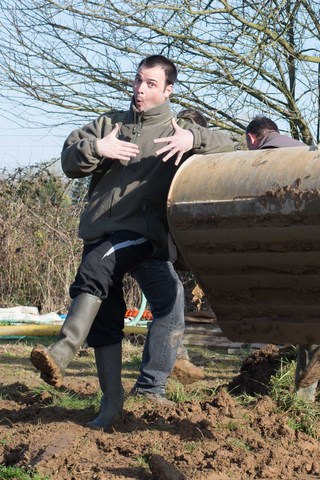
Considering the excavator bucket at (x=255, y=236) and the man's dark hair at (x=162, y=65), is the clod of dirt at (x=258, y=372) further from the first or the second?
the man's dark hair at (x=162, y=65)

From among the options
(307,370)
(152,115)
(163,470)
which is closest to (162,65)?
(152,115)

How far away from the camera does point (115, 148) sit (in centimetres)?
466

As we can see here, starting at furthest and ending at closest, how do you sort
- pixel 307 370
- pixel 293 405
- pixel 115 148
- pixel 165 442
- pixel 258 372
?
pixel 258 372, pixel 307 370, pixel 293 405, pixel 115 148, pixel 165 442

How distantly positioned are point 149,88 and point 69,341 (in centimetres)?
144

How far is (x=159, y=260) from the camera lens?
16.6ft

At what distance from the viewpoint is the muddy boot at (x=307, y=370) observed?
16.9 ft

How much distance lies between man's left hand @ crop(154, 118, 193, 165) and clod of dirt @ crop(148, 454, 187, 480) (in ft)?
4.99

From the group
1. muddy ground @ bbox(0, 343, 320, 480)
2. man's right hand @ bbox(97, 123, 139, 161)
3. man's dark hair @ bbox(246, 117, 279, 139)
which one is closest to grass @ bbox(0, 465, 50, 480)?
muddy ground @ bbox(0, 343, 320, 480)

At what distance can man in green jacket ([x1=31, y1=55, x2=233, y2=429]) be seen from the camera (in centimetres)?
467

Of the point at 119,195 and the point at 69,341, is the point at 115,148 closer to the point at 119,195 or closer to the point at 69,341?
the point at 119,195

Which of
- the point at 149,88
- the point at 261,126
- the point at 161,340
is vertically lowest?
Answer: the point at 161,340

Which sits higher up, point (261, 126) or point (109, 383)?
point (261, 126)

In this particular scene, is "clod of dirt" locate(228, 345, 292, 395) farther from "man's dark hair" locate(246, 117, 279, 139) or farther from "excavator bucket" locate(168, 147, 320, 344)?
"man's dark hair" locate(246, 117, 279, 139)

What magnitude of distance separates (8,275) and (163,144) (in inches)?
342
